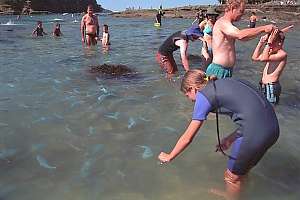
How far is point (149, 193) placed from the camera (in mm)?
5055

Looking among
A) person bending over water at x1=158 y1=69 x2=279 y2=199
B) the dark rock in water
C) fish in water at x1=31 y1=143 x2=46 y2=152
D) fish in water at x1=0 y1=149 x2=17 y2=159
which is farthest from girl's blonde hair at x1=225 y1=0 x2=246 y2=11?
the dark rock in water

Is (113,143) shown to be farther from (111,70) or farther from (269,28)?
(111,70)

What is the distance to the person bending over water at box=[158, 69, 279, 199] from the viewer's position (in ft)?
13.3

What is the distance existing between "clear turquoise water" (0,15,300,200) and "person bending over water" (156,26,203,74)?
1.53 feet

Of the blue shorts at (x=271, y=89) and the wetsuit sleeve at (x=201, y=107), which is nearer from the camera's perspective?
the wetsuit sleeve at (x=201, y=107)

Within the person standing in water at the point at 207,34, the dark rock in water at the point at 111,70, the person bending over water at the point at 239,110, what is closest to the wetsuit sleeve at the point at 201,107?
the person bending over water at the point at 239,110

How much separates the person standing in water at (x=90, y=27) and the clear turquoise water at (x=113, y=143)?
7.76 metres

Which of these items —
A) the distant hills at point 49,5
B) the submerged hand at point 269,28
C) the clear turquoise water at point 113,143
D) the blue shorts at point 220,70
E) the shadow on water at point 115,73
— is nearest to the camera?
the clear turquoise water at point 113,143

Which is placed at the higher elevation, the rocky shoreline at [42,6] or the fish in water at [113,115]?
the rocky shoreline at [42,6]

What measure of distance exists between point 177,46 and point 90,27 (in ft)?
31.4

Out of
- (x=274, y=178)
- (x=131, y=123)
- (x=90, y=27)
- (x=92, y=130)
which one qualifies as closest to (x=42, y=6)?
(x=90, y=27)

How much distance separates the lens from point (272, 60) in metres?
7.26

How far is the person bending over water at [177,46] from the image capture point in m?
9.91

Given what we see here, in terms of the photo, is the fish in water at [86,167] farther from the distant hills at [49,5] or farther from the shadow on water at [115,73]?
the distant hills at [49,5]
